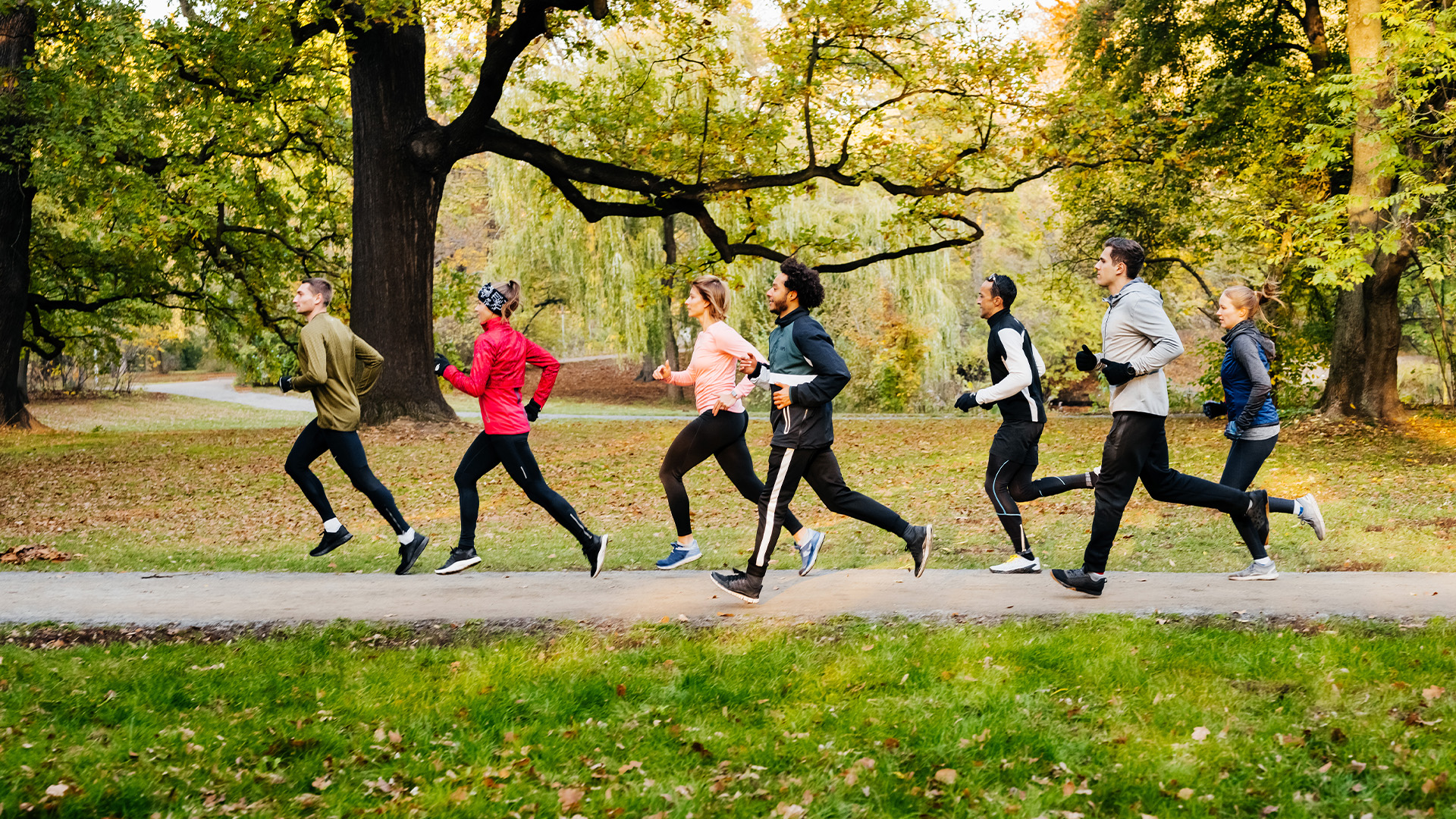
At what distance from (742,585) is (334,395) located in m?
3.04

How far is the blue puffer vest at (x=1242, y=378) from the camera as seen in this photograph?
694cm

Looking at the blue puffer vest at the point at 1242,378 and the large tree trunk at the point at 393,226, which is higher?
the large tree trunk at the point at 393,226

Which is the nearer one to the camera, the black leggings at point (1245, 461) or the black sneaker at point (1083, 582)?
the black sneaker at point (1083, 582)

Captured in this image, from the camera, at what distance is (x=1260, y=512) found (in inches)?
273

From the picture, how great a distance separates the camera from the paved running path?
20.4ft

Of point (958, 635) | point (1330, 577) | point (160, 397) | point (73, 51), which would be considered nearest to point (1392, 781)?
point (958, 635)

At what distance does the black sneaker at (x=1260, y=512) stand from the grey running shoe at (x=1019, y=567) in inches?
52.3

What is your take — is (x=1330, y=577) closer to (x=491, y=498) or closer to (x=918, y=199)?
(x=491, y=498)

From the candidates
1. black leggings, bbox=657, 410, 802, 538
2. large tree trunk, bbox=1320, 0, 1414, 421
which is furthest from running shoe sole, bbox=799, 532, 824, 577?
large tree trunk, bbox=1320, 0, 1414, 421

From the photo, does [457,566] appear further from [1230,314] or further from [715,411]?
[1230,314]

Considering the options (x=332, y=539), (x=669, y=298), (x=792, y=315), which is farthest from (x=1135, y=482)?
(x=669, y=298)

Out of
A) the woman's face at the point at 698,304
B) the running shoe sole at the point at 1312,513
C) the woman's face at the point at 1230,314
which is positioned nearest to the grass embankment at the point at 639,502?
the running shoe sole at the point at 1312,513

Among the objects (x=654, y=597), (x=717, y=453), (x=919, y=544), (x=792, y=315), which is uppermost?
(x=792, y=315)

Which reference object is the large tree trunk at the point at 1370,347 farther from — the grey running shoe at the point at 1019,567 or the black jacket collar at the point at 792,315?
the black jacket collar at the point at 792,315
